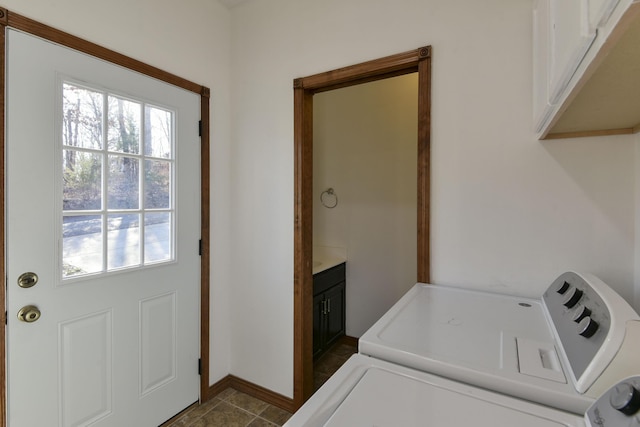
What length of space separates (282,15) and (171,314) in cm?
204

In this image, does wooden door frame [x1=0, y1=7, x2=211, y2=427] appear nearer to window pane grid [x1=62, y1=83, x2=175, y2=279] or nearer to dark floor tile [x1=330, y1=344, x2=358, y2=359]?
window pane grid [x1=62, y1=83, x2=175, y2=279]

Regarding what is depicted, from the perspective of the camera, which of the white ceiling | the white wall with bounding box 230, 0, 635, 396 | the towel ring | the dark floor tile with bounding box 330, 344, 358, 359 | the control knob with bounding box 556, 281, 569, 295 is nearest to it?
the control knob with bounding box 556, 281, 569, 295

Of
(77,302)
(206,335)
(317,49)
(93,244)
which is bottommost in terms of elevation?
(206,335)

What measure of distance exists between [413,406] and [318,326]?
1936 millimetres

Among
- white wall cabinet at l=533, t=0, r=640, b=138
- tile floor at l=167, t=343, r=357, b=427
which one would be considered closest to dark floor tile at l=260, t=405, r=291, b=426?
tile floor at l=167, t=343, r=357, b=427

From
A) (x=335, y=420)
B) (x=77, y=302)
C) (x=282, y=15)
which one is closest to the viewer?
(x=335, y=420)

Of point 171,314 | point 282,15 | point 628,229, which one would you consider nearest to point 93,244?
point 171,314

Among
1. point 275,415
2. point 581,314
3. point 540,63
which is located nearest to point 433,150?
point 540,63

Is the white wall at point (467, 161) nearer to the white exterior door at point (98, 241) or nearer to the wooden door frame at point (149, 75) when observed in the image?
the wooden door frame at point (149, 75)

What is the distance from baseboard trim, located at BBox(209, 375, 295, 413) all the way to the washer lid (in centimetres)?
155

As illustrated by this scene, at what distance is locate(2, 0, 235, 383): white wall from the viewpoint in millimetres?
1479

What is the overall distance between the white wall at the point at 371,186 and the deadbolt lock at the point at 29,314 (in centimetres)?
219

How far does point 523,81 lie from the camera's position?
1316 mm

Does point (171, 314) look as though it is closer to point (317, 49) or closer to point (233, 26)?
point (317, 49)
